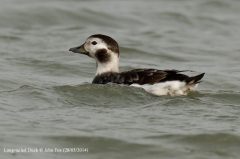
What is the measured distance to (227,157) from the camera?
16.1 feet

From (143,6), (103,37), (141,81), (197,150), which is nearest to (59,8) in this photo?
(143,6)

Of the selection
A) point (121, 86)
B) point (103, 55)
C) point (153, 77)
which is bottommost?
point (121, 86)

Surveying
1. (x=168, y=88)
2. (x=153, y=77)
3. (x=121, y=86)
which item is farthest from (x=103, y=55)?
(x=168, y=88)

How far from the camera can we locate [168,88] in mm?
7090

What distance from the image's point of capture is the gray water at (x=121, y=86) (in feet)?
16.9

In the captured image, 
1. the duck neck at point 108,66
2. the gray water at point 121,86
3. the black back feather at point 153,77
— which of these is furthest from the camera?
the duck neck at point 108,66

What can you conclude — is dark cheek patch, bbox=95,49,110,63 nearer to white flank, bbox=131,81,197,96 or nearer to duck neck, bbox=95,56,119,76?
duck neck, bbox=95,56,119,76

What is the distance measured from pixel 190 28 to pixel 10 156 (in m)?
10.4

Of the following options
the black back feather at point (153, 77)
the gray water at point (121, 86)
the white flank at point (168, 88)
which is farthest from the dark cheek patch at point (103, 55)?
the white flank at point (168, 88)

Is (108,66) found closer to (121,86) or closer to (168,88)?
(121,86)

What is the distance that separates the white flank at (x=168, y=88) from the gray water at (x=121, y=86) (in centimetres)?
13

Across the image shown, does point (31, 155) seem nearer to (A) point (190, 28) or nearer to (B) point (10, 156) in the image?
(B) point (10, 156)

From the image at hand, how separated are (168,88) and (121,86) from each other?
0.70m

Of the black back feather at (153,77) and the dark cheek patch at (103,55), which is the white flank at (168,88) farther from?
the dark cheek patch at (103,55)
